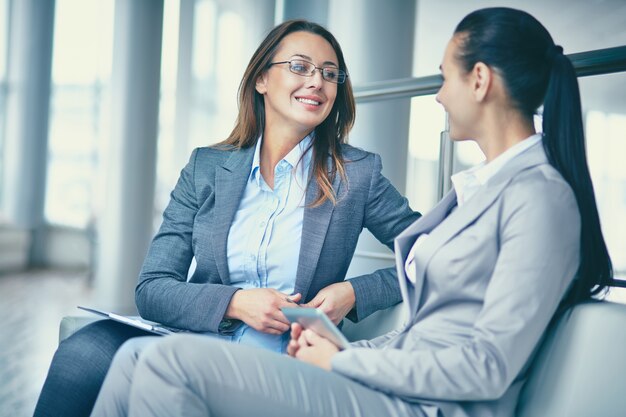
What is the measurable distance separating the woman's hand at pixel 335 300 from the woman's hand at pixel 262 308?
0.22ft

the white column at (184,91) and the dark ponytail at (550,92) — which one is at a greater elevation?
the white column at (184,91)

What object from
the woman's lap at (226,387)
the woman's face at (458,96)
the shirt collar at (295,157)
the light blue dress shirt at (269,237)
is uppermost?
the woman's face at (458,96)

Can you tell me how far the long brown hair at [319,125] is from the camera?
1.96 meters

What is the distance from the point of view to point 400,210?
1.92 meters

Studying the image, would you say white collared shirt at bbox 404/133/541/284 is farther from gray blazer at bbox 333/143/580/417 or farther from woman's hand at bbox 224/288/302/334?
woman's hand at bbox 224/288/302/334

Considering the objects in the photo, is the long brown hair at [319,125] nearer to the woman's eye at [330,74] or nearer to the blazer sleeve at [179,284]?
the woman's eye at [330,74]

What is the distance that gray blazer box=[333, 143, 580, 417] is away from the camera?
114cm

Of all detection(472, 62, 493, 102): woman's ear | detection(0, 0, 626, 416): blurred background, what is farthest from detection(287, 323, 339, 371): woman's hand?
detection(0, 0, 626, 416): blurred background

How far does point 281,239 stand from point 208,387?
735 millimetres

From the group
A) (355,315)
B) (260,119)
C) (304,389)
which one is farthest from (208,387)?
(260,119)

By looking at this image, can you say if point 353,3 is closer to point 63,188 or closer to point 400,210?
point 400,210

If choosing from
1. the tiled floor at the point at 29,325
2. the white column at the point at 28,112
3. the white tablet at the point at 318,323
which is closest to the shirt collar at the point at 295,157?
the white tablet at the point at 318,323

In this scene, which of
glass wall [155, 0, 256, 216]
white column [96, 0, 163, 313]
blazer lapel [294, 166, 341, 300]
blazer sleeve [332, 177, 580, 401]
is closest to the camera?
blazer sleeve [332, 177, 580, 401]

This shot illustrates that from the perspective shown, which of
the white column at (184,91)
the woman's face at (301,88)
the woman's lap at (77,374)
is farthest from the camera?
the white column at (184,91)
